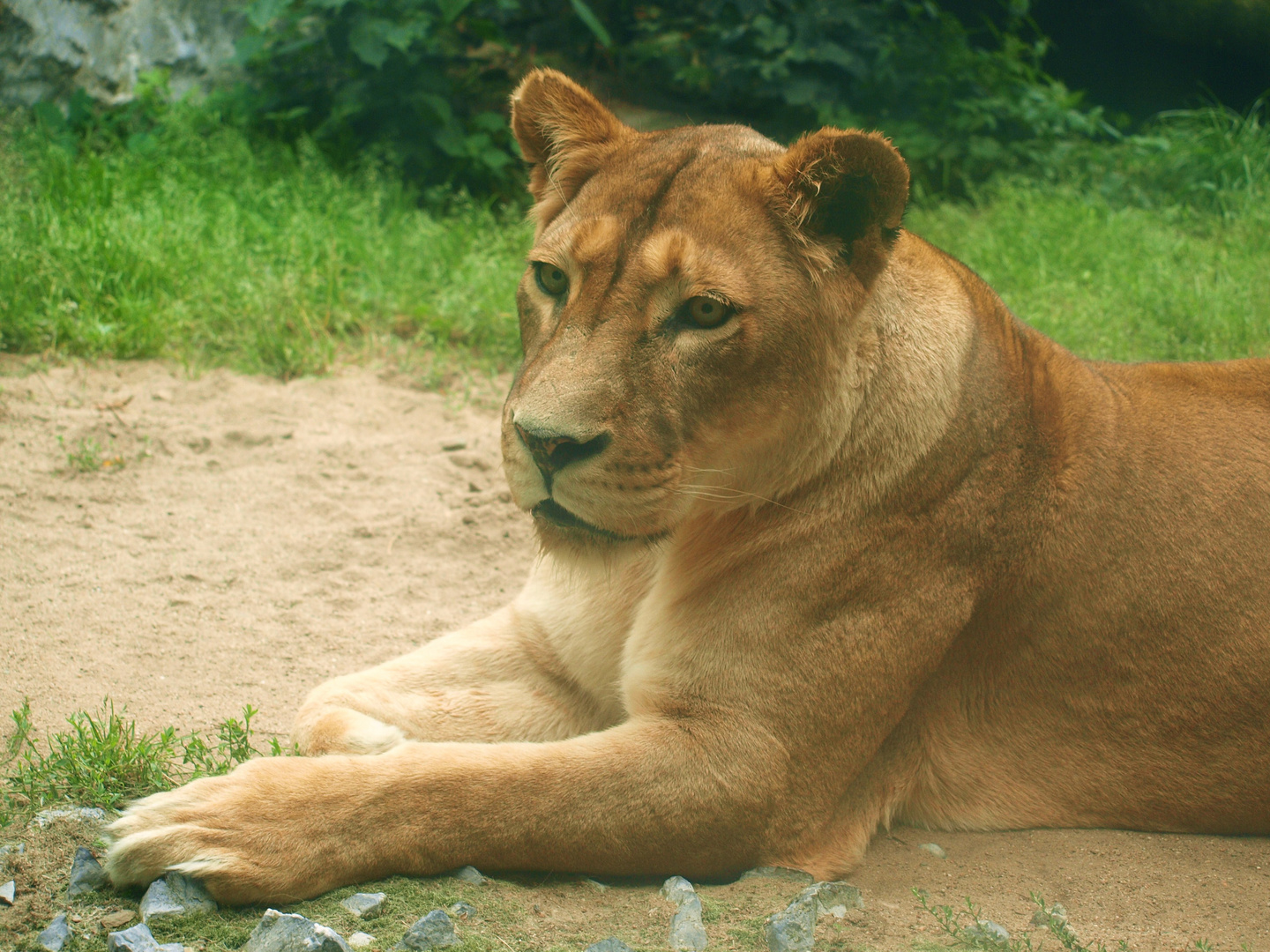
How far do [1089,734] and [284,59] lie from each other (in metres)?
7.40

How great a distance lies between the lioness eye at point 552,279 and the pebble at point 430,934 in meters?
1.45

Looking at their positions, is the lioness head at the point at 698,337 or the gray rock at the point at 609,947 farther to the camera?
the lioness head at the point at 698,337

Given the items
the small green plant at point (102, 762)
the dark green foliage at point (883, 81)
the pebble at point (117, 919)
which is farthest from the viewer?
the dark green foliage at point (883, 81)

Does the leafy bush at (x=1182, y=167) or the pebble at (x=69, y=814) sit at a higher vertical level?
the leafy bush at (x=1182, y=167)

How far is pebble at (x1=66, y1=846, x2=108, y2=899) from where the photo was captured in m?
2.34

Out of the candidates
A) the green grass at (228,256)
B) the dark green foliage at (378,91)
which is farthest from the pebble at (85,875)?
the dark green foliage at (378,91)

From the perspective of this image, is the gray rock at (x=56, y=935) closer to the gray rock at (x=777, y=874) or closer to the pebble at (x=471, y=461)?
the gray rock at (x=777, y=874)

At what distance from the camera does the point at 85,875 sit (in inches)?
92.9

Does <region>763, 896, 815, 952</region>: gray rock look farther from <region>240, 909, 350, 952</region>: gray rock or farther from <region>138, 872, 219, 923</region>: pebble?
<region>138, 872, 219, 923</region>: pebble

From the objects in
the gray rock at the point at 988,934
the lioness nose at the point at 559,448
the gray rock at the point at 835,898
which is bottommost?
the gray rock at the point at 835,898

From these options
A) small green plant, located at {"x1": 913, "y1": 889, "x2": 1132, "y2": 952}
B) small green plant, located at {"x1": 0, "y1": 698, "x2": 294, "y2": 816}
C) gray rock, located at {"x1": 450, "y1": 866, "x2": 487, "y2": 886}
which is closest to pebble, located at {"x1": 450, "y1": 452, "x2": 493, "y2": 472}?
small green plant, located at {"x1": 0, "y1": 698, "x2": 294, "y2": 816}

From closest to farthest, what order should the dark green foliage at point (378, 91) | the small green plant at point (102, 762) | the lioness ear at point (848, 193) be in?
1. the lioness ear at point (848, 193)
2. the small green plant at point (102, 762)
3. the dark green foliage at point (378, 91)

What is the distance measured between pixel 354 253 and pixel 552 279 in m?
4.22

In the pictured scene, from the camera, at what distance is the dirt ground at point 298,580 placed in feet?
8.71
